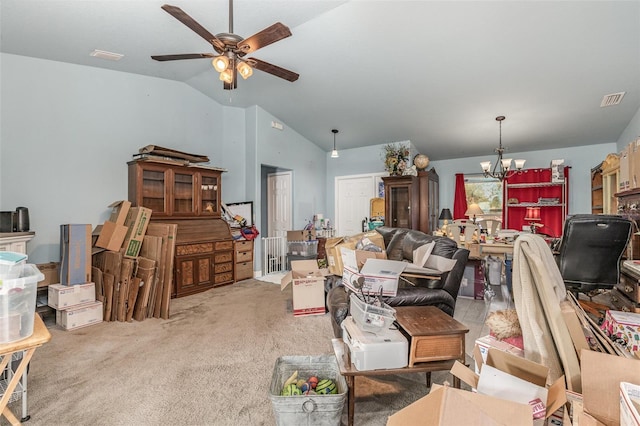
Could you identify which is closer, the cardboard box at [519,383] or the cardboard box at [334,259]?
the cardboard box at [519,383]

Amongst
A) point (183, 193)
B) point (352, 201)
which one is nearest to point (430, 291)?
point (183, 193)

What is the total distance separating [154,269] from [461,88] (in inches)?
176

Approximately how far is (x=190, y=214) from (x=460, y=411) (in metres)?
4.33

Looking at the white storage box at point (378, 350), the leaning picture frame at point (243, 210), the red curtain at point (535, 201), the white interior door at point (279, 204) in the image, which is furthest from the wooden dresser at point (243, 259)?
the red curtain at point (535, 201)

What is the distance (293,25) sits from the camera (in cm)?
320

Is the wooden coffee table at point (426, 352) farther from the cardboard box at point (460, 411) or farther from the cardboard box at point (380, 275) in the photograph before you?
the cardboard box at point (460, 411)

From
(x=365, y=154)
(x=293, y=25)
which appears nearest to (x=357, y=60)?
(x=293, y=25)

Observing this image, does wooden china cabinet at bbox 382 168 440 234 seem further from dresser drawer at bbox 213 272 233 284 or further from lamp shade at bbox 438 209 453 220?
dresser drawer at bbox 213 272 233 284

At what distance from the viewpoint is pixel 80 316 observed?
2.98m

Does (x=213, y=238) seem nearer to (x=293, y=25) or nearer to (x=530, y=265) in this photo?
(x=293, y=25)

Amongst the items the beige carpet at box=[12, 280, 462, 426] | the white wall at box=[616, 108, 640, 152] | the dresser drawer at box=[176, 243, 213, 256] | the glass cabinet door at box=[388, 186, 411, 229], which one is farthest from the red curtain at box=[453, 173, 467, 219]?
the dresser drawer at box=[176, 243, 213, 256]

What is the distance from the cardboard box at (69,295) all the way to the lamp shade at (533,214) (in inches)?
301

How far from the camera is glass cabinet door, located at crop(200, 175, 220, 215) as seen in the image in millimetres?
4660

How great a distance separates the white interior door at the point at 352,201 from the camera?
656 centimetres
